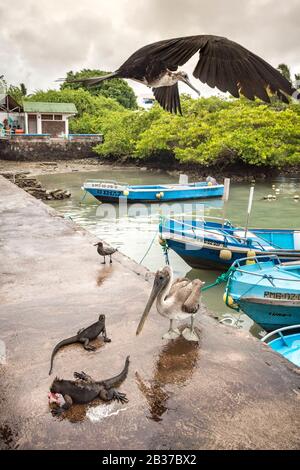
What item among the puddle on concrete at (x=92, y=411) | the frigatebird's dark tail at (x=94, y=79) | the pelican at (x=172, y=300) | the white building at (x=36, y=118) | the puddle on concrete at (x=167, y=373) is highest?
the white building at (x=36, y=118)

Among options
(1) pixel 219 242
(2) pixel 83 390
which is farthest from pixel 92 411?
(1) pixel 219 242

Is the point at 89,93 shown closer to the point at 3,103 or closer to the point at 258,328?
the point at 3,103

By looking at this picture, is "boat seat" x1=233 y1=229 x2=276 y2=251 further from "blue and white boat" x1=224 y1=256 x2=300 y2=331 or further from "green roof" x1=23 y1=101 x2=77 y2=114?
"green roof" x1=23 y1=101 x2=77 y2=114

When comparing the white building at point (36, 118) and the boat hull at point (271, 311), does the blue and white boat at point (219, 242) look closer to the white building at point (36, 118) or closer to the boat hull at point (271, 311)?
the boat hull at point (271, 311)

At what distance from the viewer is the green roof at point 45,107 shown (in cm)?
3650

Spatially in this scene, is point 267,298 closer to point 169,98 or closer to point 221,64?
point 169,98

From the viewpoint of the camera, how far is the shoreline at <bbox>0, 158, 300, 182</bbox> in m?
28.4

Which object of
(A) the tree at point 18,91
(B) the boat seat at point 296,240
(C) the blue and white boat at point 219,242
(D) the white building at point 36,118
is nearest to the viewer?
(C) the blue and white boat at point 219,242

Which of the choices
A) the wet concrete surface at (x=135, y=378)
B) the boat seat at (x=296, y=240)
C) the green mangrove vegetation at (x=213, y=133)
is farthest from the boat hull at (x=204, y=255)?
the green mangrove vegetation at (x=213, y=133)

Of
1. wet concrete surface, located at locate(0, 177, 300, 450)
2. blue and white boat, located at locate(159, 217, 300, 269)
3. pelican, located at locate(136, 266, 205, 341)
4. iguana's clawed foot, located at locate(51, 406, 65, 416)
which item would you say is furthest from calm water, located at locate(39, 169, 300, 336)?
iguana's clawed foot, located at locate(51, 406, 65, 416)

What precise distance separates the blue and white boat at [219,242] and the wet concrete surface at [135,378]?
4821 mm

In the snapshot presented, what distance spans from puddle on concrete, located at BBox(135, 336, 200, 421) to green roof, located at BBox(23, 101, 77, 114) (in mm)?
37016

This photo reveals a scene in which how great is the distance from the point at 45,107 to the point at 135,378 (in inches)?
1493
